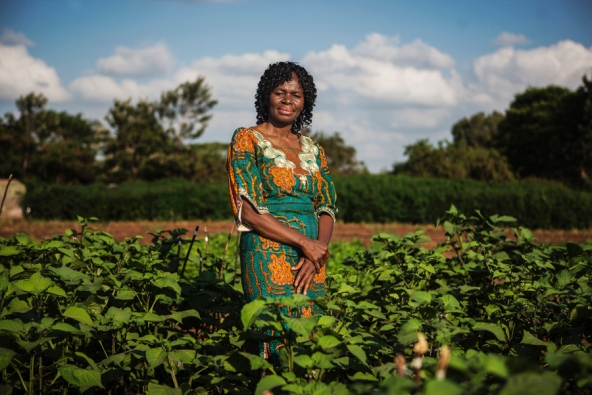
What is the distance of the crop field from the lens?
2529 mm

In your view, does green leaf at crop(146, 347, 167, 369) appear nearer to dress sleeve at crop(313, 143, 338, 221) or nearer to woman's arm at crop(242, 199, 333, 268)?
woman's arm at crop(242, 199, 333, 268)

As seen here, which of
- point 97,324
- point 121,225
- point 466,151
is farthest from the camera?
point 466,151

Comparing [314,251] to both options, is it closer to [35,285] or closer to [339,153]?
[35,285]

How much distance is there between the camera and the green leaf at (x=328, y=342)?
249cm

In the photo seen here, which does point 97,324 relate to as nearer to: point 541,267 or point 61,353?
point 61,353

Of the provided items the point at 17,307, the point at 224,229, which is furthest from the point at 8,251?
the point at 224,229

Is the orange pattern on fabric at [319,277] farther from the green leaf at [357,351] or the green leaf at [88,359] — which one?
the green leaf at [88,359]

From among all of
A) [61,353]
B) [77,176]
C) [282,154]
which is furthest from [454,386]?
[77,176]

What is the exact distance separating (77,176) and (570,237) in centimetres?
3220

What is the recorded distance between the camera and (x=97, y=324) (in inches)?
132

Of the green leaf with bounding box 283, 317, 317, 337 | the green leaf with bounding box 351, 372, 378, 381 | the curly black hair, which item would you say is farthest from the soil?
the green leaf with bounding box 283, 317, 317, 337

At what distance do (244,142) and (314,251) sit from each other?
708 mm

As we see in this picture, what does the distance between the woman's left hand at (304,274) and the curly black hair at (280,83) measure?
2.95ft

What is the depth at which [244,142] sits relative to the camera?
347 cm
